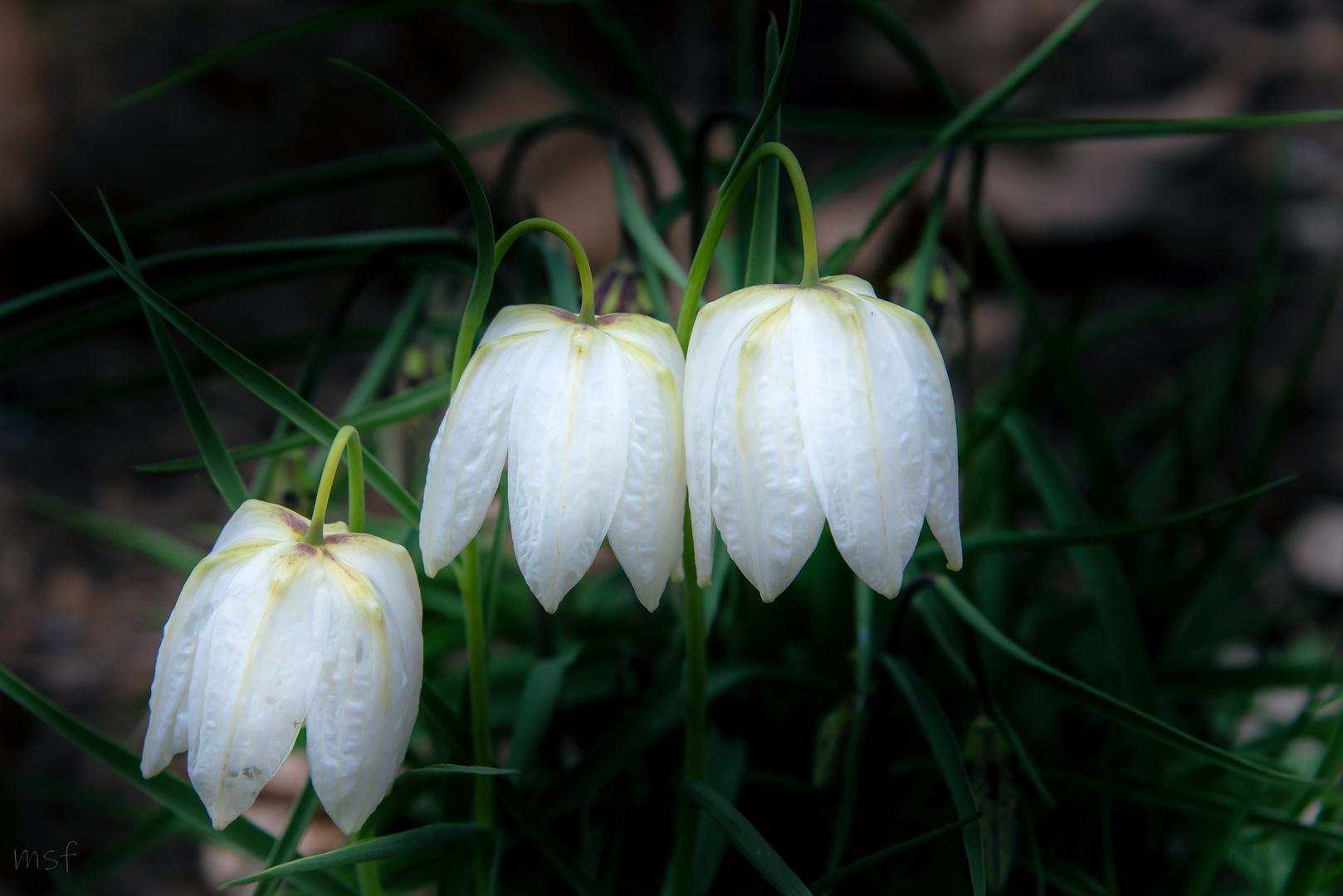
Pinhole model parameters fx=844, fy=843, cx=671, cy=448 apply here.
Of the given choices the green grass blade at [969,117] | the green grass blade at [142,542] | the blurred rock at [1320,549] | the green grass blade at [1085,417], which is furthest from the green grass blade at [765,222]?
the blurred rock at [1320,549]

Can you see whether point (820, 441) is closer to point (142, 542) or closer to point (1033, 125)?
point (1033, 125)

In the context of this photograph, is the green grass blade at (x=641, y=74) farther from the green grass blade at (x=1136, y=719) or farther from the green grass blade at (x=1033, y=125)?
the green grass blade at (x=1136, y=719)

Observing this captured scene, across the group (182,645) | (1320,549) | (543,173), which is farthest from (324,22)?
(1320,549)

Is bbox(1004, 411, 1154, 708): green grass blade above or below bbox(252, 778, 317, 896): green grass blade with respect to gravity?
above

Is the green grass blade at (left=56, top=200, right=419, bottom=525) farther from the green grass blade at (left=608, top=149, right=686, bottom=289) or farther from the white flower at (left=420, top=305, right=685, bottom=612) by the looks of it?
the green grass blade at (left=608, top=149, right=686, bottom=289)

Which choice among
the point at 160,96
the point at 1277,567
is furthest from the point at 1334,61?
the point at 160,96

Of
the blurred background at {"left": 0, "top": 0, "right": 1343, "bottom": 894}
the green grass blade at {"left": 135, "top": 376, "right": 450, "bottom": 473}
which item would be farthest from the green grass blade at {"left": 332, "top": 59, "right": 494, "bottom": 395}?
the blurred background at {"left": 0, "top": 0, "right": 1343, "bottom": 894}

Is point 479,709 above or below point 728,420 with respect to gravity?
below

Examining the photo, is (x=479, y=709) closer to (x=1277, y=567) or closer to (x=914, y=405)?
(x=914, y=405)
